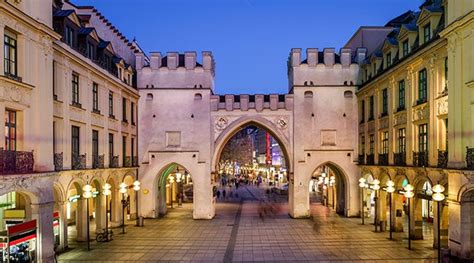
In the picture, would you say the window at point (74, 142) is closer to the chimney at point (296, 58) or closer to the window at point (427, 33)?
the chimney at point (296, 58)

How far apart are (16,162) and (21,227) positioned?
2546 millimetres

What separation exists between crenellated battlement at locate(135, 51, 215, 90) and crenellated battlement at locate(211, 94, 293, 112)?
158 cm

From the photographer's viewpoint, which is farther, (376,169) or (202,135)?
(202,135)

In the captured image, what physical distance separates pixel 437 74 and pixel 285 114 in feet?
49.4

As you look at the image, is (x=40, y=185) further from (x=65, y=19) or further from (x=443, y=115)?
(x=443, y=115)

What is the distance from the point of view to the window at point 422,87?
23.3m

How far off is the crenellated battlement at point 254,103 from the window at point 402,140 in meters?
10.4

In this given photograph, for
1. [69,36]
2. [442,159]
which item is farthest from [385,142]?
[69,36]

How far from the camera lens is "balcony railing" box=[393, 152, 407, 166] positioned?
83.7ft

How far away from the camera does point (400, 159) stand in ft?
85.3

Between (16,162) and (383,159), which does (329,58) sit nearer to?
(383,159)

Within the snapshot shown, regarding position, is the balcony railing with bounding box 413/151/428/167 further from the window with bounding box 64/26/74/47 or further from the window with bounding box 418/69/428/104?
the window with bounding box 64/26/74/47

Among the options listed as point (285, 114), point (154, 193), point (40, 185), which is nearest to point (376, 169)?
point (285, 114)

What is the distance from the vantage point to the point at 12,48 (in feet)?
54.7
